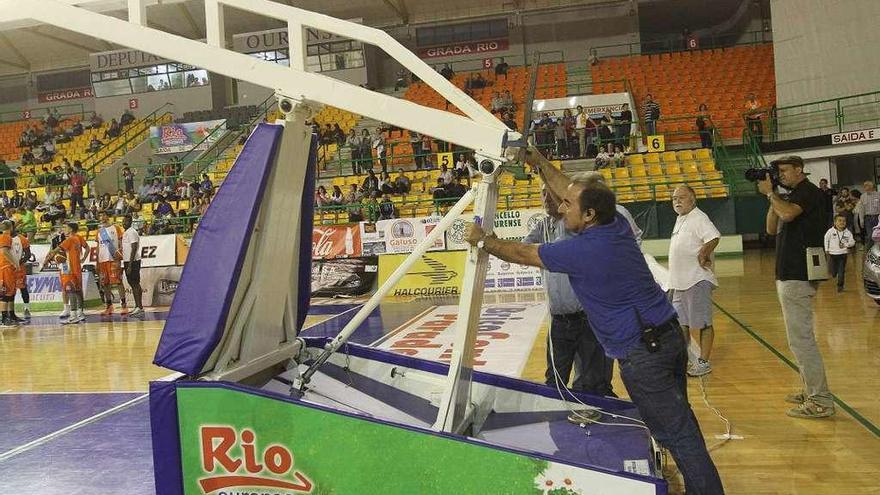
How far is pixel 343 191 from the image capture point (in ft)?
66.2

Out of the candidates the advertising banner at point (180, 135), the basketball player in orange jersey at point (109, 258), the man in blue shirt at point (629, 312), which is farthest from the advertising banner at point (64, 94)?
the man in blue shirt at point (629, 312)

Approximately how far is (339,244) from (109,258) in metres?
4.55

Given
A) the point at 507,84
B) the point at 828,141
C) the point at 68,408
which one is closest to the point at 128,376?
the point at 68,408

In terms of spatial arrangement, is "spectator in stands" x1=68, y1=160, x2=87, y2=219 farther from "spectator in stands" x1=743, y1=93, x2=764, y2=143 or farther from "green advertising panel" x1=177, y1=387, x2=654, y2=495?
"green advertising panel" x1=177, y1=387, x2=654, y2=495

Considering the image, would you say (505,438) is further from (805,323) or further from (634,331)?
(805,323)

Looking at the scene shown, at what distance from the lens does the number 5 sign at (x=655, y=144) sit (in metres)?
19.2

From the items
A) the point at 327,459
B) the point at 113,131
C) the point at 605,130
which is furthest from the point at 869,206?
the point at 113,131

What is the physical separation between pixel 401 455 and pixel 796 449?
2888 millimetres

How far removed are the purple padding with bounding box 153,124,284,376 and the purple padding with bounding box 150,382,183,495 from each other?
130mm

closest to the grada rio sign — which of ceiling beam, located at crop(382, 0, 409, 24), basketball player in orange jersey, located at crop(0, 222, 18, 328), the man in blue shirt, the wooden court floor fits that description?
ceiling beam, located at crop(382, 0, 409, 24)

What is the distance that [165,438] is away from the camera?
324 centimetres

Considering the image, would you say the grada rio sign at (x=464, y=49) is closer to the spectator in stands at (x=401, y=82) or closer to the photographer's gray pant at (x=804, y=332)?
the spectator in stands at (x=401, y=82)

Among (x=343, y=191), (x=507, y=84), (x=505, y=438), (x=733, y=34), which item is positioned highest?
(x=733, y=34)

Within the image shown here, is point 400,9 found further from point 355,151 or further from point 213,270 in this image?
point 213,270
